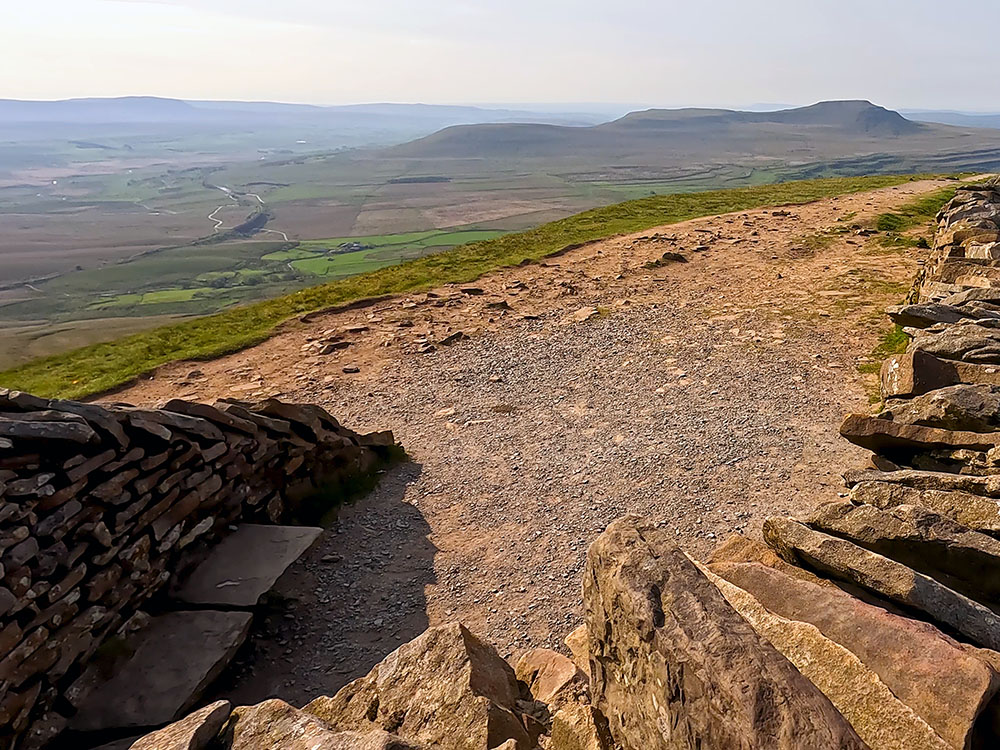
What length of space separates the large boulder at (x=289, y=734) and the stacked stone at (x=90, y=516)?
10.2ft

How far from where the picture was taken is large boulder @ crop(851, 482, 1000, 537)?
8164 millimetres

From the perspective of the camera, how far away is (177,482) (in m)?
10.2

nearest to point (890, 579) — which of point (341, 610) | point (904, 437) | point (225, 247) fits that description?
point (904, 437)

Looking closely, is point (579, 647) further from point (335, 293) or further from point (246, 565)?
point (335, 293)

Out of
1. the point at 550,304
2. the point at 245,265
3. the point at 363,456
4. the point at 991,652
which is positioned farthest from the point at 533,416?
the point at 245,265

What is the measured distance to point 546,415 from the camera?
1680cm

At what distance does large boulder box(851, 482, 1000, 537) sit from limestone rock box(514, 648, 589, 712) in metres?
4.55

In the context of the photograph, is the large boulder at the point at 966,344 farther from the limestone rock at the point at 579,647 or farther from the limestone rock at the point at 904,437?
the limestone rock at the point at 579,647

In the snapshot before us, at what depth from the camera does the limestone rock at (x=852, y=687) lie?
5.00m

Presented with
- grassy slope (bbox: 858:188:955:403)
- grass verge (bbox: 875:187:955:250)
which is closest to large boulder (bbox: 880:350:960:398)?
grassy slope (bbox: 858:188:955:403)

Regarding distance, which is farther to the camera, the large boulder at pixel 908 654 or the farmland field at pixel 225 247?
the farmland field at pixel 225 247

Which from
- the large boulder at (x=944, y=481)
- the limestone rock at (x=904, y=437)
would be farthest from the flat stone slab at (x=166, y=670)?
the limestone rock at (x=904, y=437)

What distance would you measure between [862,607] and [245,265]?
112154 millimetres

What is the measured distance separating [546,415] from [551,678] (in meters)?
9.28
